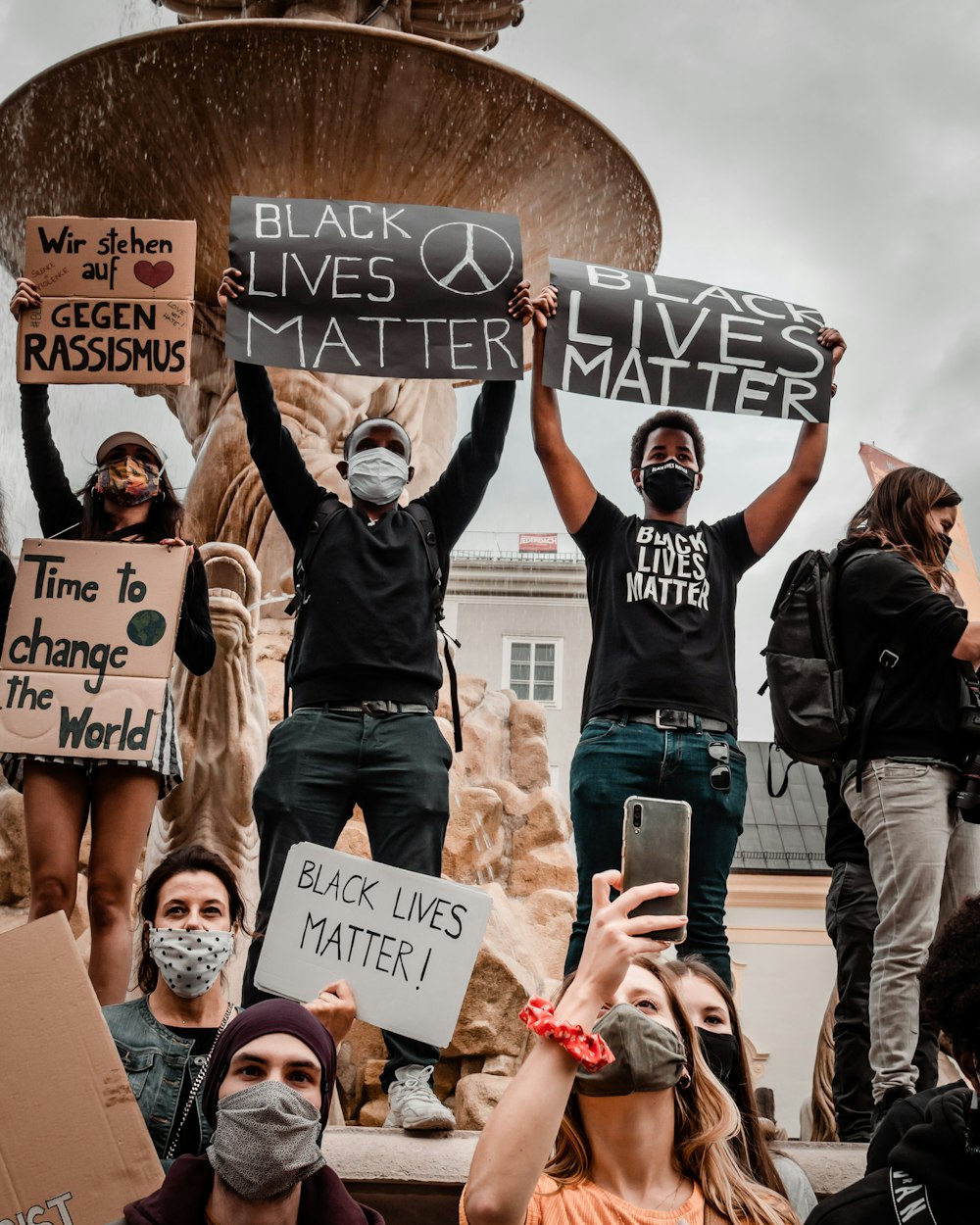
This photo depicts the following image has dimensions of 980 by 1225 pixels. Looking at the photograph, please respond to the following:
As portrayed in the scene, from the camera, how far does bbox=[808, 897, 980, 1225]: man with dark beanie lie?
8.77ft

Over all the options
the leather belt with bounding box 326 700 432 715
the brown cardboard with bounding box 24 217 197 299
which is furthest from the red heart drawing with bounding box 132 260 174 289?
the leather belt with bounding box 326 700 432 715

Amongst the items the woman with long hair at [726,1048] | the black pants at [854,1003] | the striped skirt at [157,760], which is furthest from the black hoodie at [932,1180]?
the striped skirt at [157,760]

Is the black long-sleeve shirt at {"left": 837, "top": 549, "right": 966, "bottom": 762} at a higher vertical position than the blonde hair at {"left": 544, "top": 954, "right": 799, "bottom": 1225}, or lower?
higher

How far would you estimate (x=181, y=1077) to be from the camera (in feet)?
13.1

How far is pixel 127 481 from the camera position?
514cm

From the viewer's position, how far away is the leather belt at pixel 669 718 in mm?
4949

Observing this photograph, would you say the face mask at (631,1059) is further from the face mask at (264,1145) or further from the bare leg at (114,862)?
the bare leg at (114,862)

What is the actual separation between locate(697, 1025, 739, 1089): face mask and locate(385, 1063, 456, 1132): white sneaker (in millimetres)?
878

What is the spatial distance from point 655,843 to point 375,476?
2454 mm

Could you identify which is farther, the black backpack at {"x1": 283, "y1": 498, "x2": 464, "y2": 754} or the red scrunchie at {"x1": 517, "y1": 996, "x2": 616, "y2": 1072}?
the black backpack at {"x1": 283, "y1": 498, "x2": 464, "y2": 754}

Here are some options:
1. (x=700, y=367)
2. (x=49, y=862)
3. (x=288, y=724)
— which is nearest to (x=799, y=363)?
(x=700, y=367)

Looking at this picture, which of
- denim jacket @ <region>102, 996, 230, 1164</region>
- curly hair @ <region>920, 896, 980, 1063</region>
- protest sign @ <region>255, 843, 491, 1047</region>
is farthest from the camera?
protest sign @ <region>255, 843, 491, 1047</region>

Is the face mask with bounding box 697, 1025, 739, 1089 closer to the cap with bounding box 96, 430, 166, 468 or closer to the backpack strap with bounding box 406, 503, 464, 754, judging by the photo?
the backpack strap with bounding box 406, 503, 464, 754

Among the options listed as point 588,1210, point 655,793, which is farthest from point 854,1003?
point 588,1210
